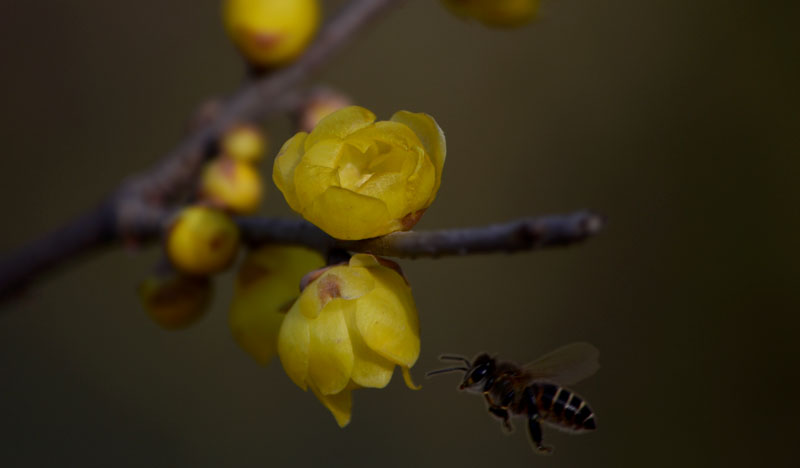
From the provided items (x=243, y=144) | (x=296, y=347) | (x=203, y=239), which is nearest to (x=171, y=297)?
(x=203, y=239)

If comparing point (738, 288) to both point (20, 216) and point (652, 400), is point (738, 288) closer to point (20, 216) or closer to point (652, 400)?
point (652, 400)

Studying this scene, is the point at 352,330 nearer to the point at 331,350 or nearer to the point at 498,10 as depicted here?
the point at 331,350

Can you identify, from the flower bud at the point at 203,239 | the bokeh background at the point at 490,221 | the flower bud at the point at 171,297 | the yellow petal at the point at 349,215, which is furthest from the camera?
the bokeh background at the point at 490,221

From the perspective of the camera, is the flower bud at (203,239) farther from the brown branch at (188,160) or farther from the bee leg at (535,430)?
the bee leg at (535,430)

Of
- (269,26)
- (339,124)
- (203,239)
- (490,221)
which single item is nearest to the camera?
(339,124)

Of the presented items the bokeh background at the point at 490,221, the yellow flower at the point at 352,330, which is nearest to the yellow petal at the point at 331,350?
the yellow flower at the point at 352,330

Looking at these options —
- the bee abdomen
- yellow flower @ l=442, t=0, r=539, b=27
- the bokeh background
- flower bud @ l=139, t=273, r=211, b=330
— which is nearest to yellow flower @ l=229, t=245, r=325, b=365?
flower bud @ l=139, t=273, r=211, b=330

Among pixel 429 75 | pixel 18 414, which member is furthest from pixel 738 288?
pixel 18 414
